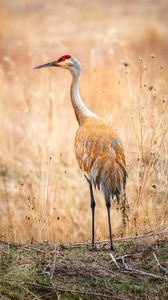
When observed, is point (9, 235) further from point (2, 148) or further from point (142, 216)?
point (2, 148)

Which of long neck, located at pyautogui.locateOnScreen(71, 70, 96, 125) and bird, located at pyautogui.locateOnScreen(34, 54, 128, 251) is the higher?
long neck, located at pyautogui.locateOnScreen(71, 70, 96, 125)

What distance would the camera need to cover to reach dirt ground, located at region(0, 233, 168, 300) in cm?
553

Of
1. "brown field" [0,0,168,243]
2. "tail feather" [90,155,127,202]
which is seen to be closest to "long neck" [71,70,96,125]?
"brown field" [0,0,168,243]

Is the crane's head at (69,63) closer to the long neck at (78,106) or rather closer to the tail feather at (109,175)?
the long neck at (78,106)

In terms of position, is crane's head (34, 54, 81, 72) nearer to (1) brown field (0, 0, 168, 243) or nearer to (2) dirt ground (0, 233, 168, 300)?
(1) brown field (0, 0, 168, 243)

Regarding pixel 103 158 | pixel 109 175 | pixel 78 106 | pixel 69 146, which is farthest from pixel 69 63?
pixel 69 146

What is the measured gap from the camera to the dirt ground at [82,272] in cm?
553

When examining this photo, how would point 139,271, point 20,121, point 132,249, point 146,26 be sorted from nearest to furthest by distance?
point 139,271 < point 132,249 < point 20,121 < point 146,26

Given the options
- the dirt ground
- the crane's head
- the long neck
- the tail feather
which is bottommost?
the dirt ground

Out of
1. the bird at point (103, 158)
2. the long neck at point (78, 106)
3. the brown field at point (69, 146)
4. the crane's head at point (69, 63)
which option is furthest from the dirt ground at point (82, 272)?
the crane's head at point (69, 63)

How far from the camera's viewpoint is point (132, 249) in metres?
6.50

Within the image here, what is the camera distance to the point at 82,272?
228 inches

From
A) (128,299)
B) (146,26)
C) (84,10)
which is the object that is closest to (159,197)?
(128,299)

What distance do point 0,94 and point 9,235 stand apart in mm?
4173
